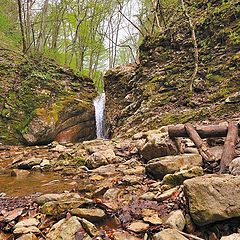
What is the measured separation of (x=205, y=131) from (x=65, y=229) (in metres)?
2.71

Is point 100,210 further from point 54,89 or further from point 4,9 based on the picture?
point 4,9

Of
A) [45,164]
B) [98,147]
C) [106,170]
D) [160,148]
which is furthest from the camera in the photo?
[98,147]

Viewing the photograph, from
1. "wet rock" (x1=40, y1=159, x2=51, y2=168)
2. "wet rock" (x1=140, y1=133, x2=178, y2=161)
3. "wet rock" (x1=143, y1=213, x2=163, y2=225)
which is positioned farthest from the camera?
"wet rock" (x1=40, y1=159, x2=51, y2=168)

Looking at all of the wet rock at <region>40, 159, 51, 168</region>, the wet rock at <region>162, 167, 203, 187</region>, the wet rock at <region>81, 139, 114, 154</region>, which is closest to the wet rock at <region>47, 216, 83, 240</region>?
the wet rock at <region>162, 167, 203, 187</region>

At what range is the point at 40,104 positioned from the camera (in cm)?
1212

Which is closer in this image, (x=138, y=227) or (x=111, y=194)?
(x=138, y=227)

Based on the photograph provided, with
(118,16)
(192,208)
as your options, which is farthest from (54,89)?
(118,16)

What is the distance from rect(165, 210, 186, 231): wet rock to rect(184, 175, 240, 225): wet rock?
0.36 ft

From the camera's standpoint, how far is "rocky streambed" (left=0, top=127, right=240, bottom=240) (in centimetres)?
224

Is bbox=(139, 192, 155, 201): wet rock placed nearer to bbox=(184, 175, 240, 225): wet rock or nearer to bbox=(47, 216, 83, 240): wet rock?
bbox=(184, 175, 240, 225): wet rock

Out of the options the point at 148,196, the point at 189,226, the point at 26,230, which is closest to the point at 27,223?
the point at 26,230

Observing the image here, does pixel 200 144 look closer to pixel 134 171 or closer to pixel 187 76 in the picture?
pixel 134 171

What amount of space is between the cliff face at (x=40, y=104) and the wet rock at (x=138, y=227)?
30.4ft

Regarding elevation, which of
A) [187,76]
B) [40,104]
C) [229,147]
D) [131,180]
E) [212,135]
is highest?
[187,76]
